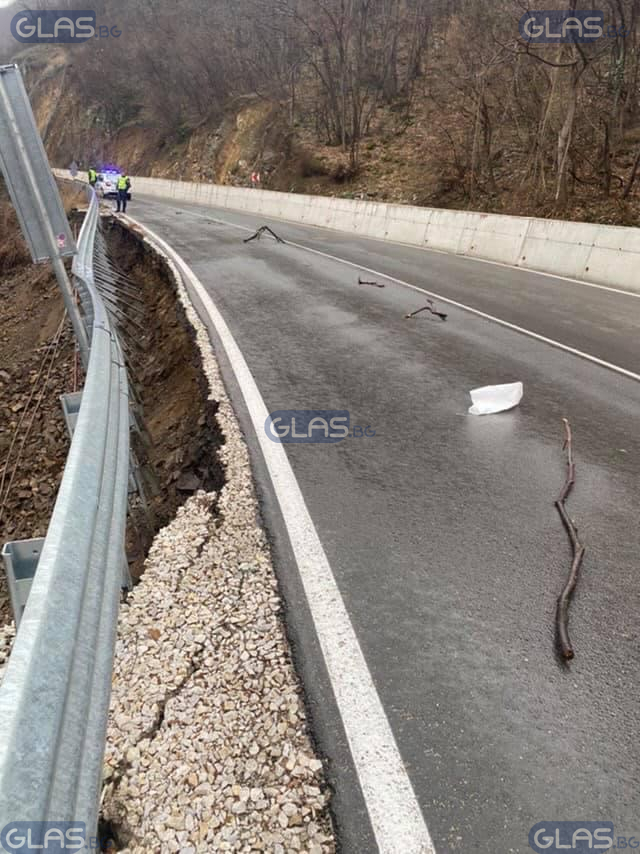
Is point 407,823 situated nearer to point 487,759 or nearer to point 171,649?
point 487,759

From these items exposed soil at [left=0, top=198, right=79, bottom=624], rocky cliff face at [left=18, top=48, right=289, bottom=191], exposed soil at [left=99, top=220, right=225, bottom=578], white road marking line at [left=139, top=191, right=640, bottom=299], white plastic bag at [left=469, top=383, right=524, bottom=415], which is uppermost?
rocky cliff face at [left=18, top=48, right=289, bottom=191]

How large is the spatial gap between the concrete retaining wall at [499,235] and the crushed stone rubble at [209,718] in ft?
38.5

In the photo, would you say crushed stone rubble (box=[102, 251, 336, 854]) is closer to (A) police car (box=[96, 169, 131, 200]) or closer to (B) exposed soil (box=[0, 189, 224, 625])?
(B) exposed soil (box=[0, 189, 224, 625])

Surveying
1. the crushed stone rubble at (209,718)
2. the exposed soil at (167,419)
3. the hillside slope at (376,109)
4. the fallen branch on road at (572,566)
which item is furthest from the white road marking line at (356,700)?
the hillside slope at (376,109)

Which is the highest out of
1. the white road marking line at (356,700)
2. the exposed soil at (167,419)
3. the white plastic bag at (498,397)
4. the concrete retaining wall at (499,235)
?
the concrete retaining wall at (499,235)

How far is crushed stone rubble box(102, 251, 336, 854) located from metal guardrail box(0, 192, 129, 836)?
23.7 inches

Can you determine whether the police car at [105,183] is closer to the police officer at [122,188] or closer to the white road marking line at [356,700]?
the police officer at [122,188]

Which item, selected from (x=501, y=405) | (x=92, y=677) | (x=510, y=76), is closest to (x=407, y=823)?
(x=92, y=677)

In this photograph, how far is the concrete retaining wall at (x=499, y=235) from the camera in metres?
12.6

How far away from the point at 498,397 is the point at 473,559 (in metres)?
2.75

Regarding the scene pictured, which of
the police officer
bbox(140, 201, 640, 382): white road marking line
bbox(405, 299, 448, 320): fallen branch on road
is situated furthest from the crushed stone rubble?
the police officer

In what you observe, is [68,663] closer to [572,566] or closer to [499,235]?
[572,566]

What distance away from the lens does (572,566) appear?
3.53m

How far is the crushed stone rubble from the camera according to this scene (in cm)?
210
